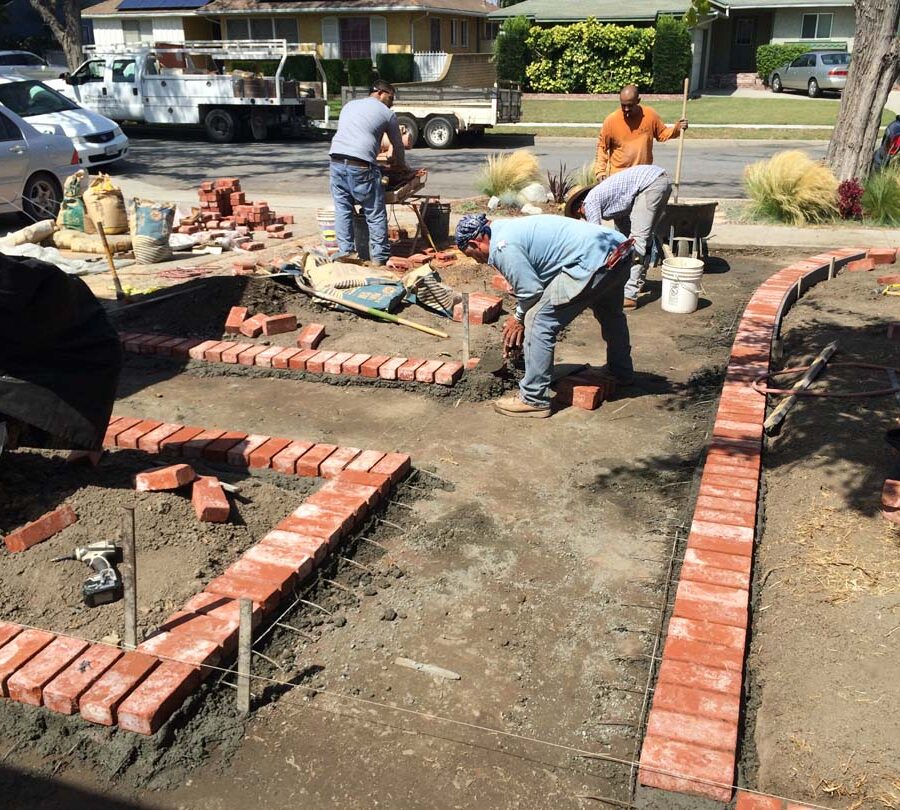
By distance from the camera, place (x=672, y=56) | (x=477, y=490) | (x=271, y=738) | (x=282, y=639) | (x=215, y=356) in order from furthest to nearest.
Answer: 1. (x=672, y=56)
2. (x=215, y=356)
3. (x=477, y=490)
4. (x=282, y=639)
5. (x=271, y=738)

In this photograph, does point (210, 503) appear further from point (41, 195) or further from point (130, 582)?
point (41, 195)

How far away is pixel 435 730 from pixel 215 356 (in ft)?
12.8

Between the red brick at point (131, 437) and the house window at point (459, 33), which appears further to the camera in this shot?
the house window at point (459, 33)

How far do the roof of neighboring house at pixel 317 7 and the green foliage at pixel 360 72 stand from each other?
2.27 meters

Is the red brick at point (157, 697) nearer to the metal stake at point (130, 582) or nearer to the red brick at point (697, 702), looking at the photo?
the metal stake at point (130, 582)

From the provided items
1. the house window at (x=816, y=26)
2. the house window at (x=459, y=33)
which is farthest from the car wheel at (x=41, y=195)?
the house window at (x=816, y=26)

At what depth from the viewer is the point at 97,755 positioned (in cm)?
271

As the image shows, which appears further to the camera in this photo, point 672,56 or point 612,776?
point 672,56

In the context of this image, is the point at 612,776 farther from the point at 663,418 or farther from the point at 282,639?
Result: the point at 663,418

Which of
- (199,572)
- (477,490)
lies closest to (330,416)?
(477,490)

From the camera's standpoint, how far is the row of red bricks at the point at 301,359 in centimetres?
566

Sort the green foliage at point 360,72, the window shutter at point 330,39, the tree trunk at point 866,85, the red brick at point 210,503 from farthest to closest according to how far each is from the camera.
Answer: the window shutter at point 330,39 < the green foliage at point 360,72 < the tree trunk at point 866,85 < the red brick at point 210,503

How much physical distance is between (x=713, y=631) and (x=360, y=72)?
3104 cm

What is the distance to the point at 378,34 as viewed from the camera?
33344 mm
